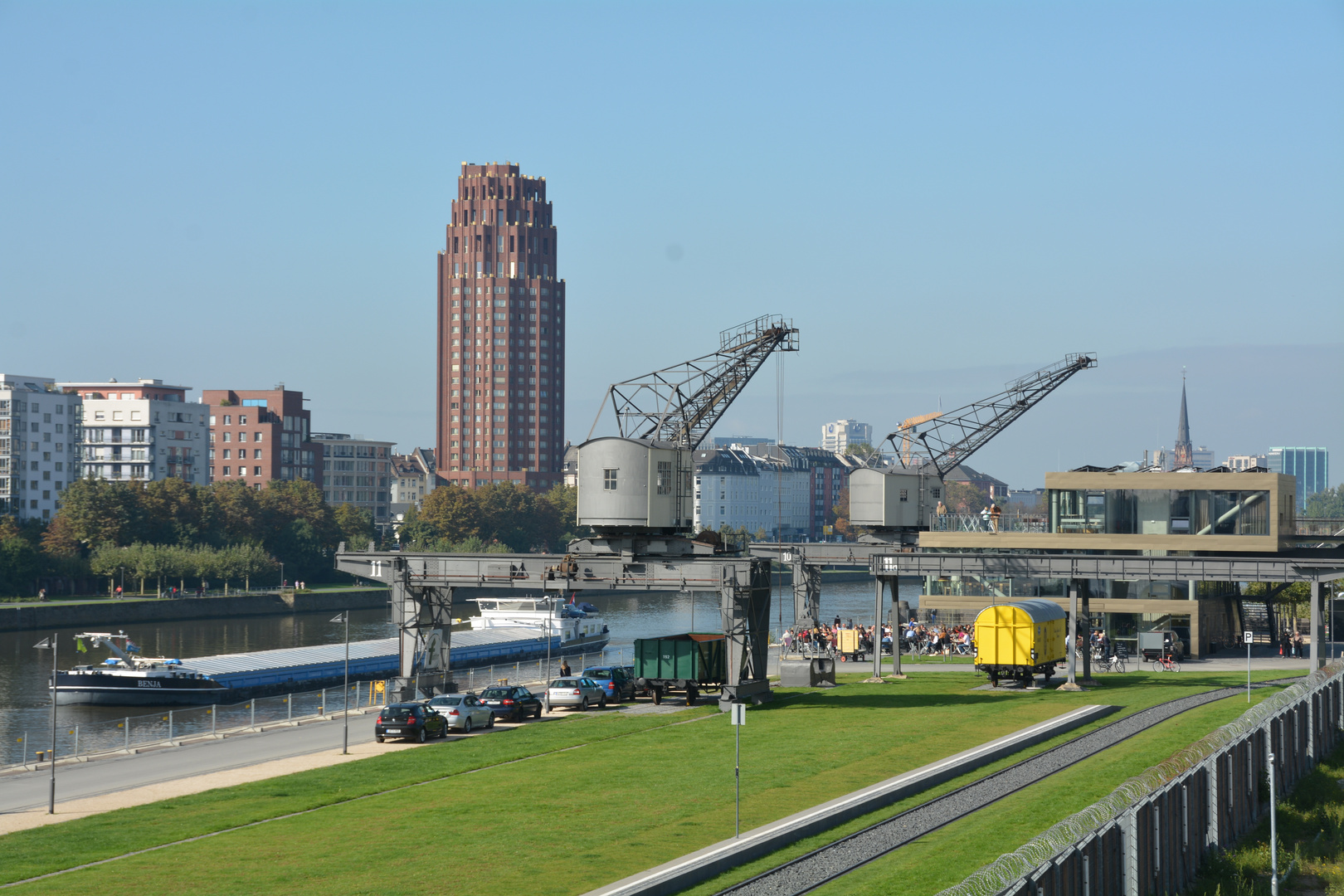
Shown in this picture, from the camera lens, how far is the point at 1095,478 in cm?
8006

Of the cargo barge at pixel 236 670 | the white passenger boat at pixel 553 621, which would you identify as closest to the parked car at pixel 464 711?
the cargo barge at pixel 236 670

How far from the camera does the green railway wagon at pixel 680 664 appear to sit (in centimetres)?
5656

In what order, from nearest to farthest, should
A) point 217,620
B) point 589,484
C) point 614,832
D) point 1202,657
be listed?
point 614,832 < point 589,484 < point 1202,657 < point 217,620

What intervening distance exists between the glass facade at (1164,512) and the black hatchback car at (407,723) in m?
46.8

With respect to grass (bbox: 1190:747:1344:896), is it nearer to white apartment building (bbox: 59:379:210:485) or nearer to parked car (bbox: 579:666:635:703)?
parked car (bbox: 579:666:635:703)

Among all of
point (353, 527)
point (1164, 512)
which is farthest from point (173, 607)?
point (1164, 512)

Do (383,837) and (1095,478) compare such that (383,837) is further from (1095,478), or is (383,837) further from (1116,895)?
(1095,478)

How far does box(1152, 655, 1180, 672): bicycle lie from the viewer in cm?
6740

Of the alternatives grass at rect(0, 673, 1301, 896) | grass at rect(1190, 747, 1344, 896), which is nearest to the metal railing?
grass at rect(1190, 747, 1344, 896)

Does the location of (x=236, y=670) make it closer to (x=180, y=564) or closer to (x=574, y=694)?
(x=574, y=694)

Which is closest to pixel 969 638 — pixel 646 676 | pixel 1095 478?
pixel 1095 478

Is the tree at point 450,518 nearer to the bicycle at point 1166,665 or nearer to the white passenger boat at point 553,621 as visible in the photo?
the white passenger boat at point 553,621

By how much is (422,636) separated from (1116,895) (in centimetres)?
4561

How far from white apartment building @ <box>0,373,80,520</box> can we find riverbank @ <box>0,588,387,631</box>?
54056 millimetres
